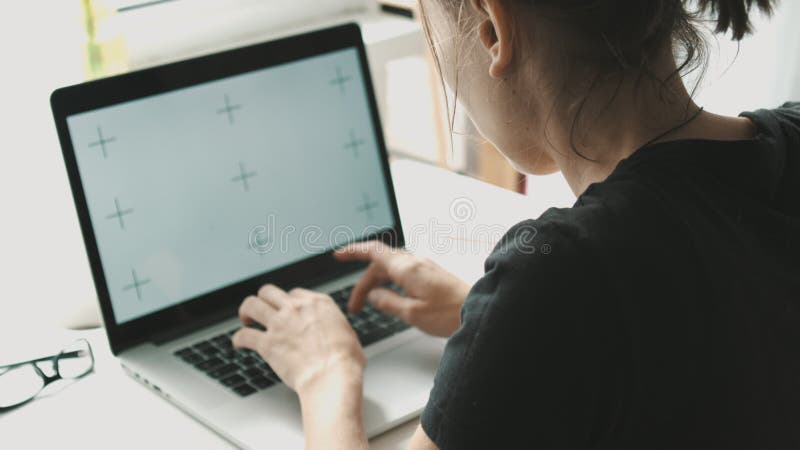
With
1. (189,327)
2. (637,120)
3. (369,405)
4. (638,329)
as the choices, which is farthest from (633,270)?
(189,327)

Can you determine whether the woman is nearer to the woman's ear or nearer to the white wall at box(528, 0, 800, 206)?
the woman's ear

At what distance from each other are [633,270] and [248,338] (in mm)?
438

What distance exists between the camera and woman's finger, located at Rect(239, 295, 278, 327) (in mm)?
866

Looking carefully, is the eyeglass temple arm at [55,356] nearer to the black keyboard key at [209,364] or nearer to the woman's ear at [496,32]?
the black keyboard key at [209,364]

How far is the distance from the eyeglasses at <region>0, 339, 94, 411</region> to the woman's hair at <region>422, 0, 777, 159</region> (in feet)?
1.71

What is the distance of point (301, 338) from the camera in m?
0.81

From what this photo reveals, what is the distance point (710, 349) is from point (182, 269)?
553mm

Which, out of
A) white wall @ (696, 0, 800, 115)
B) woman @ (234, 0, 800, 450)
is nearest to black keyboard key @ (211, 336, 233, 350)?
woman @ (234, 0, 800, 450)

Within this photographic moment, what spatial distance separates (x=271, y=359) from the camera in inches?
31.7

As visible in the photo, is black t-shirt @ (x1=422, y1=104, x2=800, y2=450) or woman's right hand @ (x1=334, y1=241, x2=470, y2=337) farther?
woman's right hand @ (x1=334, y1=241, x2=470, y2=337)

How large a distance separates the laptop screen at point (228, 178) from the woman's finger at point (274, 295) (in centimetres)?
4

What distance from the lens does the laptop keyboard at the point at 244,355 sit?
810 millimetres

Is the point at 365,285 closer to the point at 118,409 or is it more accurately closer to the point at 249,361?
the point at 249,361

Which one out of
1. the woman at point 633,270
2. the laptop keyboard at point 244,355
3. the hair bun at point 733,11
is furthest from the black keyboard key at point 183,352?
the hair bun at point 733,11
